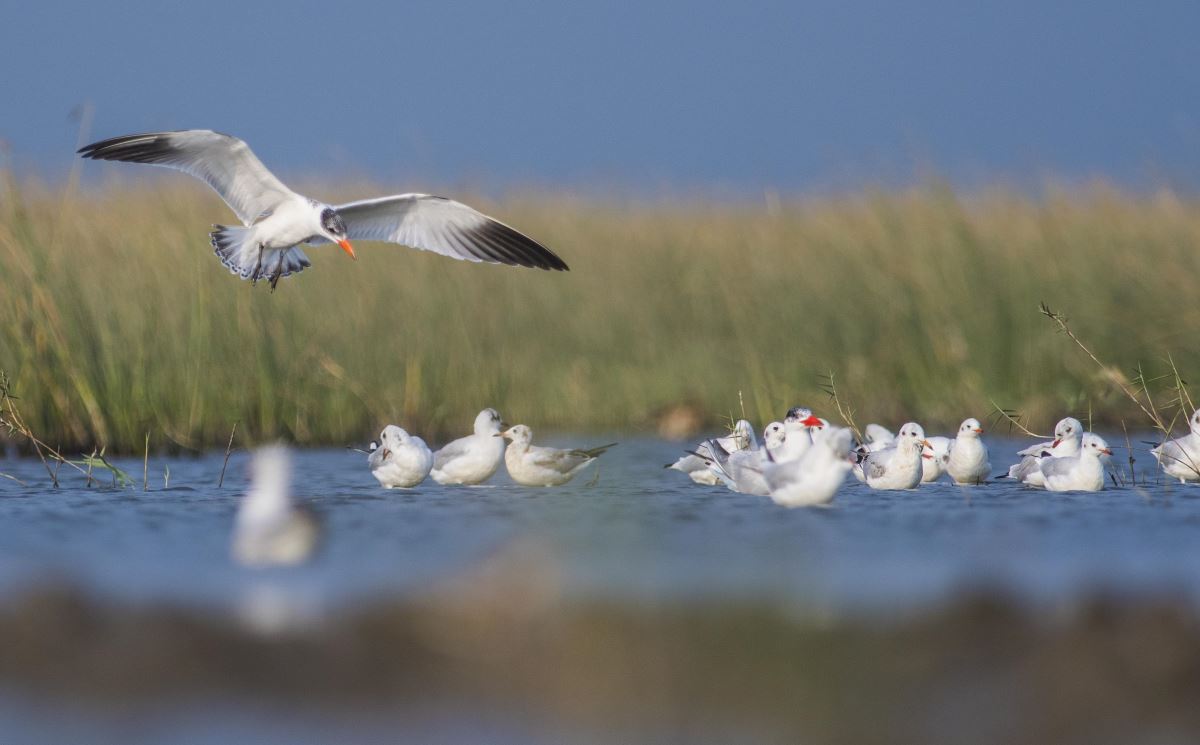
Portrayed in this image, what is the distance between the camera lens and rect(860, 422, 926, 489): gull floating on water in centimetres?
727

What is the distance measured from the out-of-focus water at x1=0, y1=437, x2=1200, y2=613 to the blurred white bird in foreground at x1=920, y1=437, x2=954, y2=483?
88 millimetres

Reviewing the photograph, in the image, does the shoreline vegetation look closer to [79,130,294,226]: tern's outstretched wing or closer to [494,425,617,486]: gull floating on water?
[79,130,294,226]: tern's outstretched wing

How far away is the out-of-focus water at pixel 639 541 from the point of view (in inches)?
194

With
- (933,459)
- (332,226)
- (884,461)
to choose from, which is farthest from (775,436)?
(332,226)

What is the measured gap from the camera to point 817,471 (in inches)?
258

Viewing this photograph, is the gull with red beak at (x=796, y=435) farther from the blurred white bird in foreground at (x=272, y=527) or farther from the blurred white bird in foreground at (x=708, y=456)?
the blurred white bird in foreground at (x=272, y=527)

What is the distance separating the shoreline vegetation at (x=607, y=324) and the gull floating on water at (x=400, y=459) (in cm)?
213

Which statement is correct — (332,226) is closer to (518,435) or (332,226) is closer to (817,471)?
(518,435)

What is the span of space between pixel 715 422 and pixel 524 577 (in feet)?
20.3

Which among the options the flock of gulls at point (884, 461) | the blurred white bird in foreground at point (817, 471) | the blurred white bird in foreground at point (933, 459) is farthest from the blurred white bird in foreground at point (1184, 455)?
the blurred white bird in foreground at point (817, 471)

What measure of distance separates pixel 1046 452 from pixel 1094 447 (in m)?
0.52

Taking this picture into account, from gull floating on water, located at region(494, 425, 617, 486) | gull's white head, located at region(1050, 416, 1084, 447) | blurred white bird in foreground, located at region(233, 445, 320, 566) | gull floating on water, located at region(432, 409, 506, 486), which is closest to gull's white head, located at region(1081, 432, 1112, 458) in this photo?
gull's white head, located at region(1050, 416, 1084, 447)

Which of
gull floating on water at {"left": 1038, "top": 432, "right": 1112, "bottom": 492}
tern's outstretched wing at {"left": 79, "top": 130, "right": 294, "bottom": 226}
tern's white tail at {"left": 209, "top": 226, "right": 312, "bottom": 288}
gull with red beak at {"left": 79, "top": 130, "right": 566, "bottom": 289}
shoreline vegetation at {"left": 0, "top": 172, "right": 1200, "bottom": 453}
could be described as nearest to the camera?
gull floating on water at {"left": 1038, "top": 432, "right": 1112, "bottom": 492}

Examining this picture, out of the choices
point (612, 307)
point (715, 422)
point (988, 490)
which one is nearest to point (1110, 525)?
point (988, 490)
